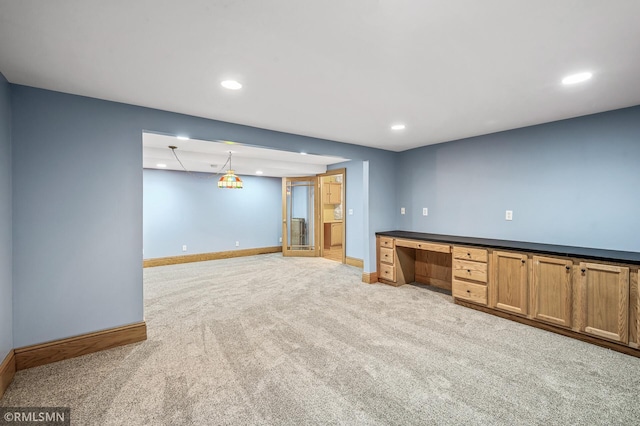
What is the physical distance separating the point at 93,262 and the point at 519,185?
497cm

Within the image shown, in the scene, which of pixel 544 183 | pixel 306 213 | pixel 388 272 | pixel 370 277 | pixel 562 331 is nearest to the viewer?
pixel 562 331

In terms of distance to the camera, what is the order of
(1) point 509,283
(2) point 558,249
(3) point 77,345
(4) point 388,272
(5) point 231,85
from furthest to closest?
(4) point 388,272 → (1) point 509,283 → (2) point 558,249 → (3) point 77,345 → (5) point 231,85

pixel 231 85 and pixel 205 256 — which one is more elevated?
pixel 231 85

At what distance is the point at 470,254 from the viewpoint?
145 inches

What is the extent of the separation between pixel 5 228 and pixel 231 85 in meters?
2.10

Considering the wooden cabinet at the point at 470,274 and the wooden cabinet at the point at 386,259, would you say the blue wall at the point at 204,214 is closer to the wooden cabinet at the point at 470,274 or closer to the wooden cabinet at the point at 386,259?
the wooden cabinet at the point at 386,259

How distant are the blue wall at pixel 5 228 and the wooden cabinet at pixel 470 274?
15.0 ft

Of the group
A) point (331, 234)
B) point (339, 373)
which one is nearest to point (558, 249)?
point (339, 373)

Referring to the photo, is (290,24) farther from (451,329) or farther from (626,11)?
(451,329)

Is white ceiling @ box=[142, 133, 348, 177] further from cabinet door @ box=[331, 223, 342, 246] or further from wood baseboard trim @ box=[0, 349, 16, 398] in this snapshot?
wood baseboard trim @ box=[0, 349, 16, 398]

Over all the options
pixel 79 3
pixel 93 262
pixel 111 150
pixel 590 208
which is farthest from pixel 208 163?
pixel 590 208

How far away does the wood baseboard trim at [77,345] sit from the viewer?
237cm

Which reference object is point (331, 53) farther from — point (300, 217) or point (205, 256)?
point (205, 256)

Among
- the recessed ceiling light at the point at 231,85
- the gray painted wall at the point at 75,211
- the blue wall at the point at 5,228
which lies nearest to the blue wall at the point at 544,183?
the recessed ceiling light at the point at 231,85
